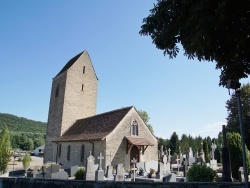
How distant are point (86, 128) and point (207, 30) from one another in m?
25.0

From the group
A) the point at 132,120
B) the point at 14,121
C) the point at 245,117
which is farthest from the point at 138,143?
the point at 14,121

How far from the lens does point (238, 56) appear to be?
7.24 m

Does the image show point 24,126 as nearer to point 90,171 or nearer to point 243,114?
point 243,114

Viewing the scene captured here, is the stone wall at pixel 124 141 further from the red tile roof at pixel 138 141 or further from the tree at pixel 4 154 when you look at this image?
the tree at pixel 4 154

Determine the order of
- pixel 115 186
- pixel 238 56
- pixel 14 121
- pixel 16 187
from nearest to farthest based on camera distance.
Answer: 1. pixel 238 56
2. pixel 115 186
3. pixel 16 187
4. pixel 14 121

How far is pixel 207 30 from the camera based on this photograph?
6.02 m

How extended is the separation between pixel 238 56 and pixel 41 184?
959cm

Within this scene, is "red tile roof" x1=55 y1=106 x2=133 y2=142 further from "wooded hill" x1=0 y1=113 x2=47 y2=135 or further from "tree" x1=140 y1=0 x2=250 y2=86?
"wooded hill" x1=0 y1=113 x2=47 y2=135

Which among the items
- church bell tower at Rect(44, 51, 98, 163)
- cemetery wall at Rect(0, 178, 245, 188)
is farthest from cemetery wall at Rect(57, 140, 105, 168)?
cemetery wall at Rect(0, 178, 245, 188)

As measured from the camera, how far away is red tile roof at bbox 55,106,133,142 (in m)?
25.1

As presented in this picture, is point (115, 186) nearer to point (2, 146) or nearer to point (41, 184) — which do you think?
point (41, 184)

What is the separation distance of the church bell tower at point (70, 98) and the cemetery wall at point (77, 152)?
2947mm

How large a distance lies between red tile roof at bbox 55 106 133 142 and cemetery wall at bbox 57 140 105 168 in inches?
25.5

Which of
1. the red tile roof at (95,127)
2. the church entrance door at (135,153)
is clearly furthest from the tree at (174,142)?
the church entrance door at (135,153)
